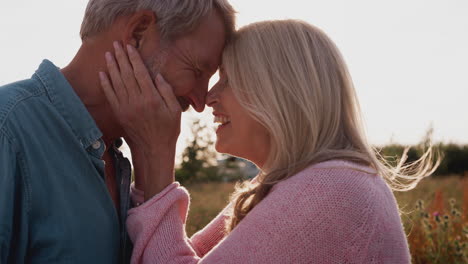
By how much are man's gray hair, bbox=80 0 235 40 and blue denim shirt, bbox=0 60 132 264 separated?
1.15ft

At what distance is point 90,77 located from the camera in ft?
9.37

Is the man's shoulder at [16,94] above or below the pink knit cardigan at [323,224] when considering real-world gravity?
above

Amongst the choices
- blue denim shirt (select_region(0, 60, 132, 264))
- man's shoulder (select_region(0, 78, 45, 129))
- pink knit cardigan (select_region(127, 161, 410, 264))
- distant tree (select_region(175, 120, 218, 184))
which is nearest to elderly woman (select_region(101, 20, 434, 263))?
pink knit cardigan (select_region(127, 161, 410, 264))

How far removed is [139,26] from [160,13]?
4.9 inches

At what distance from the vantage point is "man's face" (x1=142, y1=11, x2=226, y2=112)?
3.01 meters

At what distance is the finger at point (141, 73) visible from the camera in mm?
2895

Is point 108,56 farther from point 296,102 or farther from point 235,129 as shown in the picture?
point 296,102

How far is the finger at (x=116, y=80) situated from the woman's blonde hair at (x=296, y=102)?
55 cm

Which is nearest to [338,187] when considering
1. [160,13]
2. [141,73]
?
[141,73]

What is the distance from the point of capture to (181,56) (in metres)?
3.06

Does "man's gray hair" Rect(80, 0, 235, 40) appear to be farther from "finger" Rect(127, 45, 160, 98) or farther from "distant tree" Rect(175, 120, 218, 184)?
"distant tree" Rect(175, 120, 218, 184)

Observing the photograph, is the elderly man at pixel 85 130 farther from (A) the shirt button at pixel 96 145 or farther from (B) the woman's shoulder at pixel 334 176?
(B) the woman's shoulder at pixel 334 176

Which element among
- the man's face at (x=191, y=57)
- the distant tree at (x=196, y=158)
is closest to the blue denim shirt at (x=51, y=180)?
the man's face at (x=191, y=57)

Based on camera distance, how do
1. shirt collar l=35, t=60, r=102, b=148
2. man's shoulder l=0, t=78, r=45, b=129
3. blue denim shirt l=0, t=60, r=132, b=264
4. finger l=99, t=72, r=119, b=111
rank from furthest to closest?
finger l=99, t=72, r=119, b=111 → shirt collar l=35, t=60, r=102, b=148 → man's shoulder l=0, t=78, r=45, b=129 → blue denim shirt l=0, t=60, r=132, b=264
